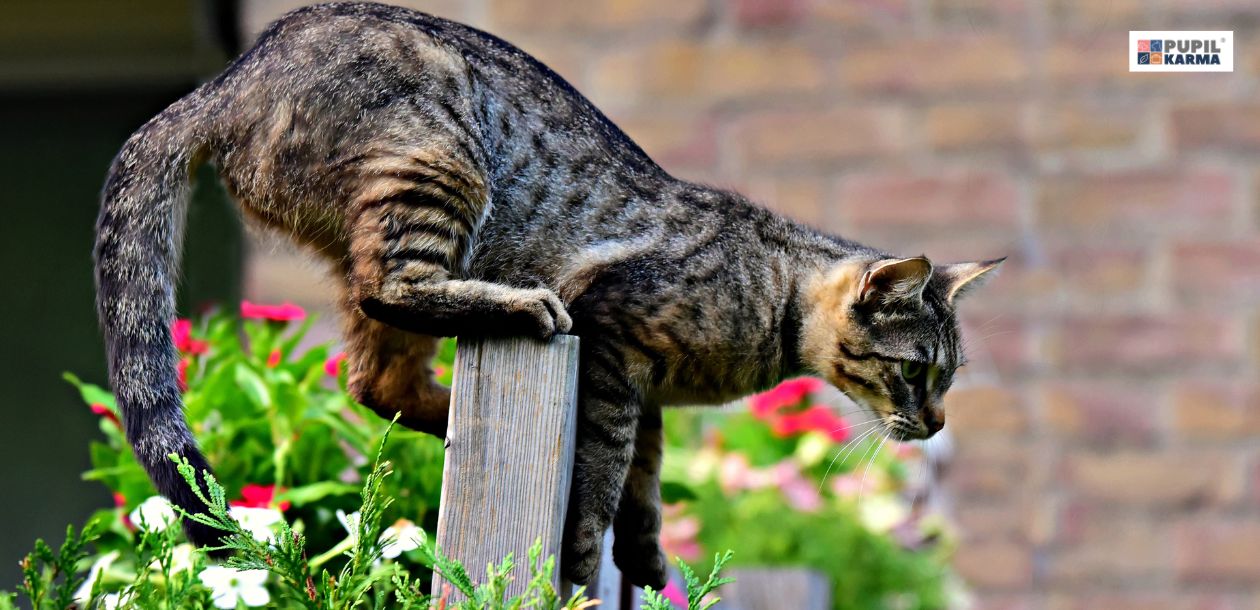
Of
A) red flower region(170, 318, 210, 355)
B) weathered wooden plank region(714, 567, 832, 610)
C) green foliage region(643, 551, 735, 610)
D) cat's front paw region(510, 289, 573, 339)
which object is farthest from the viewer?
weathered wooden plank region(714, 567, 832, 610)

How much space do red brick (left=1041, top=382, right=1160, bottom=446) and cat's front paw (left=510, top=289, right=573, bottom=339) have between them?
304cm

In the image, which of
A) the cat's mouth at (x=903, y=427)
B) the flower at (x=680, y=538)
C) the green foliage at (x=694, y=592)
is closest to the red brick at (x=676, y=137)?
the flower at (x=680, y=538)

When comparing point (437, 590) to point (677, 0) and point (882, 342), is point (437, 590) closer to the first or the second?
point (882, 342)

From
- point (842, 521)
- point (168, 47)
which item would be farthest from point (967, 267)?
point (168, 47)

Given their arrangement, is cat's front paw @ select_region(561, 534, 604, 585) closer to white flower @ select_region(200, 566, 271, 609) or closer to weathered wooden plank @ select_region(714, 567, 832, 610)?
white flower @ select_region(200, 566, 271, 609)

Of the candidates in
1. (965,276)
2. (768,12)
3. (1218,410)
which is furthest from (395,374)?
(1218,410)

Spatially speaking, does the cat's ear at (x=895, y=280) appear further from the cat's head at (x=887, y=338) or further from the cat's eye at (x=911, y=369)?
the cat's eye at (x=911, y=369)

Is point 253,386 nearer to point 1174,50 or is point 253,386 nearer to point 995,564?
point 995,564

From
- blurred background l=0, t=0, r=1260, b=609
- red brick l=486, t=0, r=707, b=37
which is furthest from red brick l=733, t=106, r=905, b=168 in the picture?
red brick l=486, t=0, r=707, b=37

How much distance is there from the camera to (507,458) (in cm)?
204

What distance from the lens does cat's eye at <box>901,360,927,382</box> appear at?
2727mm

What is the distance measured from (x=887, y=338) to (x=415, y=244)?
943 mm

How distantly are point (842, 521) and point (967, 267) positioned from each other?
1.58 meters

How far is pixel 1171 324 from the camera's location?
4.85m
